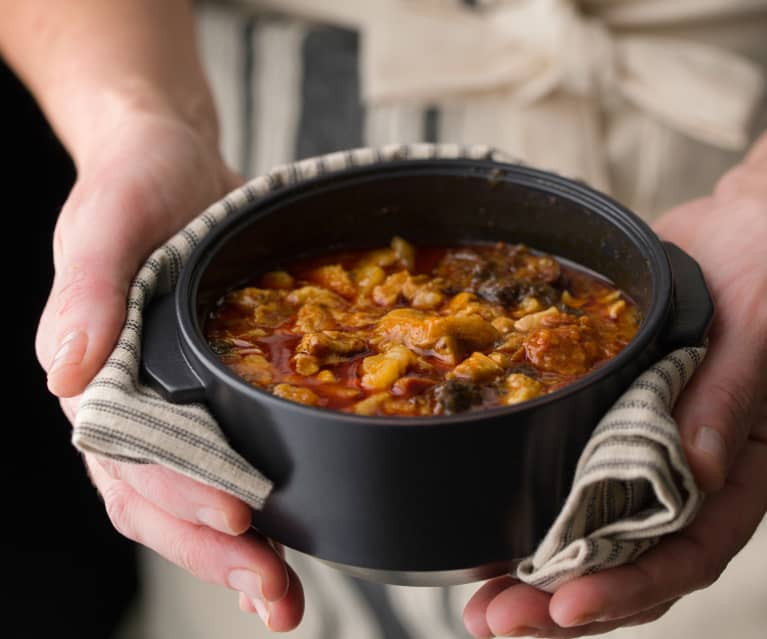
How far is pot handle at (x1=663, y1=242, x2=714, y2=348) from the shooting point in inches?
44.1

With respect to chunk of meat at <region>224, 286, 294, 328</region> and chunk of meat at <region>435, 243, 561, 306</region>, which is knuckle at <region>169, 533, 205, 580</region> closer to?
chunk of meat at <region>224, 286, 294, 328</region>

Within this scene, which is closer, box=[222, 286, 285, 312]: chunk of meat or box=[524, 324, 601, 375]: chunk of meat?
box=[524, 324, 601, 375]: chunk of meat

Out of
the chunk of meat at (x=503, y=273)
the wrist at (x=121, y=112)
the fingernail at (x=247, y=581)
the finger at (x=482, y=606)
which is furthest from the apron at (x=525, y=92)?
the fingernail at (x=247, y=581)

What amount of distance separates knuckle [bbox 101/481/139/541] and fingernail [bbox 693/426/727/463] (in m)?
0.67

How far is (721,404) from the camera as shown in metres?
1.11

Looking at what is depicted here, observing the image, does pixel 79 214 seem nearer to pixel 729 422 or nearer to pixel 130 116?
pixel 130 116

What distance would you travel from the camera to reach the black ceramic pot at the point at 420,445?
3.14 ft

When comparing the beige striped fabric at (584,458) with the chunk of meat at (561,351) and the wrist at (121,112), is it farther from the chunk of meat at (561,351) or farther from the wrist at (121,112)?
the wrist at (121,112)

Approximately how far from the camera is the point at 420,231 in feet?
4.87

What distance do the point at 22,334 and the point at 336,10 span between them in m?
0.97

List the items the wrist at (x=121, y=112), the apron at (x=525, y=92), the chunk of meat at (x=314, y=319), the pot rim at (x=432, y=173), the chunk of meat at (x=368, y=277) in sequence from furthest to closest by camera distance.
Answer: the apron at (x=525, y=92)
the wrist at (x=121, y=112)
the chunk of meat at (x=368, y=277)
the chunk of meat at (x=314, y=319)
the pot rim at (x=432, y=173)

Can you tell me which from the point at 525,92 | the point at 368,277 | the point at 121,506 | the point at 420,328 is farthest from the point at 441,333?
the point at 525,92

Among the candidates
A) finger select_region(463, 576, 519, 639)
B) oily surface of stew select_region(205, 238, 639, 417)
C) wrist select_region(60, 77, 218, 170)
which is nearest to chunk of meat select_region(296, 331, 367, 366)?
oily surface of stew select_region(205, 238, 639, 417)

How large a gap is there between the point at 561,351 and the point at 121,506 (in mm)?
569
